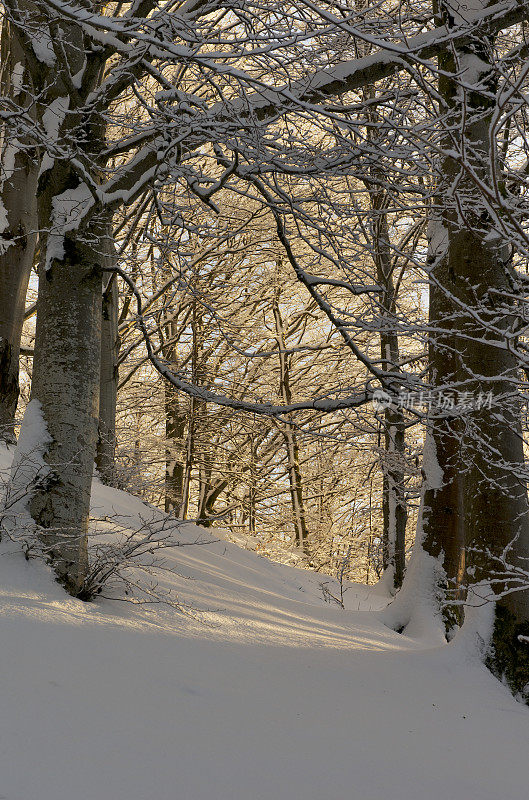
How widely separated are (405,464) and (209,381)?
4694 mm

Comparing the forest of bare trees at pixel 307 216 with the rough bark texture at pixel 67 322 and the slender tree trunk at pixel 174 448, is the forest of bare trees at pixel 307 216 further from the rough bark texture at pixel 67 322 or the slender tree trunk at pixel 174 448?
the slender tree trunk at pixel 174 448

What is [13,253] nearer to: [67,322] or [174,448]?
[67,322]

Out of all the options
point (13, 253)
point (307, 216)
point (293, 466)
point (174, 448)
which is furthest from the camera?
point (293, 466)

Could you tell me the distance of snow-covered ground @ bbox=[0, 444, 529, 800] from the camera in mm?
2482

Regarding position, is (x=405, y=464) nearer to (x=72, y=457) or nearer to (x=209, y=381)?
(x=209, y=381)

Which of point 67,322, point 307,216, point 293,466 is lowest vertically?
point 67,322

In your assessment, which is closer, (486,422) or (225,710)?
(225,710)

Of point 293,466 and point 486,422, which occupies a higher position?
point 293,466

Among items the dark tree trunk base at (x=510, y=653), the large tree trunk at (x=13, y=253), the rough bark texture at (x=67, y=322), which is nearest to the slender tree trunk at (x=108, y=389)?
the large tree trunk at (x=13, y=253)

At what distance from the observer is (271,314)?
48.7 ft

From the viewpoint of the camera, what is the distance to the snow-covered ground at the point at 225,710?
248 cm

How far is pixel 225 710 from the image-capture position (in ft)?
10.2

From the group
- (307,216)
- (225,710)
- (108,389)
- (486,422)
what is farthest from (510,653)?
(108,389)

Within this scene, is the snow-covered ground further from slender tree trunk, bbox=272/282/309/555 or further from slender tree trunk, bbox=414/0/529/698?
slender tree trunk, bbox=272/282/309/555
